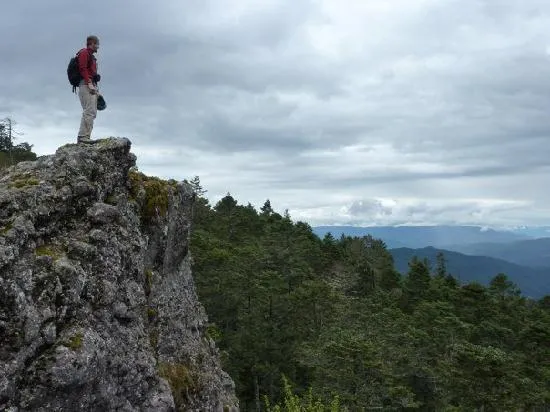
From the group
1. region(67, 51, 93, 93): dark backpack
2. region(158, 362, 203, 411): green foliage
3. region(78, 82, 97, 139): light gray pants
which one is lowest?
region(158, 362, 203, 411): green foliage

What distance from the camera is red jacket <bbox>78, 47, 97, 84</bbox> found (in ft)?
41.8

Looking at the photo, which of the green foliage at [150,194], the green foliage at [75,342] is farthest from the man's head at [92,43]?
the green foliage at [75,342]

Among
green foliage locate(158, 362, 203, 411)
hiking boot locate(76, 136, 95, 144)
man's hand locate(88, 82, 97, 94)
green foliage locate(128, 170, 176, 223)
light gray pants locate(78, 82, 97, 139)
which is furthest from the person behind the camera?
light gray pants locate(78, 82, 97, 139)

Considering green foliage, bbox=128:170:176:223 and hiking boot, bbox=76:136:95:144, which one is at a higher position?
hiking boot, bbox=76:136:95:144

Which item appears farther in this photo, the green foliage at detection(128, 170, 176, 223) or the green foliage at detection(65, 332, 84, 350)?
the green foliage at detection(128, 170, 176, 223)

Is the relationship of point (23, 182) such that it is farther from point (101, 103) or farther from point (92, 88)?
point (101, 103)

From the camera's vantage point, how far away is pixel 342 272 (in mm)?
103625

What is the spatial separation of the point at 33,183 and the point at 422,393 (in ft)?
169

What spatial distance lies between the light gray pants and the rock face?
5.02 ft

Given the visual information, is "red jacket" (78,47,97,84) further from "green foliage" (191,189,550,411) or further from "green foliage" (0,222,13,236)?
"green foliage" (191,189,550,411)

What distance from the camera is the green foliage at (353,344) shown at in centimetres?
3766

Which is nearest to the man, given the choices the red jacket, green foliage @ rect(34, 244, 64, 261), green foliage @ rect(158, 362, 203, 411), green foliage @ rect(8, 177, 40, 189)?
the red jacket

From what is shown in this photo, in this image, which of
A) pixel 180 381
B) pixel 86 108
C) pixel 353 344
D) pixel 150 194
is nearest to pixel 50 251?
pixel 150 194

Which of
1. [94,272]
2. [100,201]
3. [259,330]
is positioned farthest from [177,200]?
[259,330]
